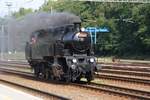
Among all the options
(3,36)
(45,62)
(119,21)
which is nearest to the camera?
(45,62)

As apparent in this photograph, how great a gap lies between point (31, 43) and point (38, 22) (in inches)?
74.5

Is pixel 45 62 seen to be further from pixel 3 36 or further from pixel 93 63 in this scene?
pixel 3 36

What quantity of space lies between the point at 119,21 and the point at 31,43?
161 ft

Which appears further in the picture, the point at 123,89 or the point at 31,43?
the point at 31,43

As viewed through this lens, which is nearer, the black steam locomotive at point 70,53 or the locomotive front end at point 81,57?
the locomotive front end at point 81,57

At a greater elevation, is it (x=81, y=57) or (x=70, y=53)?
(x=70, y=53)

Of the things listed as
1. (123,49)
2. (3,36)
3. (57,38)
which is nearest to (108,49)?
(123,49)

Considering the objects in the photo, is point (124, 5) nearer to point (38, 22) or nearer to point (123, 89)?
point (38, 22)

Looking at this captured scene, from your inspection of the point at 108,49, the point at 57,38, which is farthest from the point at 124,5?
the point at 57,38

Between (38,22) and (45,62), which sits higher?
(38,22)

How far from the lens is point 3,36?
8425 centimetres

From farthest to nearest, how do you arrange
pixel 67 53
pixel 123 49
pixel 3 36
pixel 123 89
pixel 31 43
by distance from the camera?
pixel 3 36
pixel 123 49
pixel 31 43
pixel 67 53
pixel 123 89

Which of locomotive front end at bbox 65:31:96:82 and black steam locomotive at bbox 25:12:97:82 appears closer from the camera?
locomotive front end at bbox 65:31:96:82

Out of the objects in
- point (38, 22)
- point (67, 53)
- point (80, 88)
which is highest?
point (38, 22)
